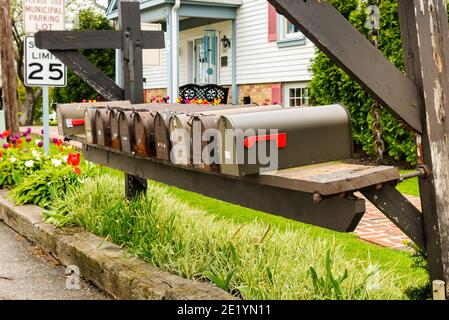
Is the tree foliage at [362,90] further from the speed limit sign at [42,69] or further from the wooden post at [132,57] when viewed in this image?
the wooden post at [132,57]

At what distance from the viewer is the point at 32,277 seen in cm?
488

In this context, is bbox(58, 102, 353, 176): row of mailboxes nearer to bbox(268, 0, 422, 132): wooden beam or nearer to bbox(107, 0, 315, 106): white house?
bbox(268, 0, 422, 132): wooden beam

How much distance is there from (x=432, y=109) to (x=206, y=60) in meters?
16.3

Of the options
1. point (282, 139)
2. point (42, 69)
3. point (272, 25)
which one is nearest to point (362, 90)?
point (42, 69)

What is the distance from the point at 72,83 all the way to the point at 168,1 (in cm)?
950

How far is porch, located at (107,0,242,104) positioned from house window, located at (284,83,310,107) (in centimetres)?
203

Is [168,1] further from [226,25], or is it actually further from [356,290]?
[356,290]

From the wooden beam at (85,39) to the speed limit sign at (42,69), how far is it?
2948 mm

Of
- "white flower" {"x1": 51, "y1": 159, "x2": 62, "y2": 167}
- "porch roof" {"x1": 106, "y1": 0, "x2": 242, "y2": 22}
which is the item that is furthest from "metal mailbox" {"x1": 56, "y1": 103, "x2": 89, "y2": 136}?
"porch roof" {"x1": 106, "y1": 0, "x2": 242, "y2": 22}

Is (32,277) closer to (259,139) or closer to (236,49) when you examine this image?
(259,139)

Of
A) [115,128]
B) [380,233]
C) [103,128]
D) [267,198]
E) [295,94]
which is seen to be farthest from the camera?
[295,94]

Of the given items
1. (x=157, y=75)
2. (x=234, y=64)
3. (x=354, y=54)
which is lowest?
(x=354, y=54)

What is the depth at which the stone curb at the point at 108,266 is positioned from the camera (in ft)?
11.6
